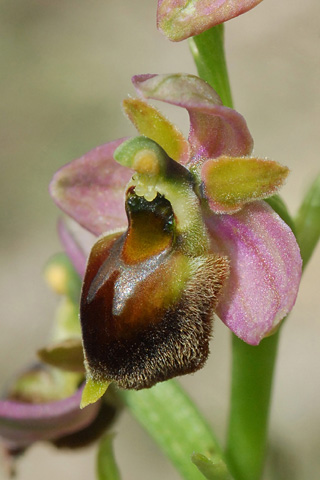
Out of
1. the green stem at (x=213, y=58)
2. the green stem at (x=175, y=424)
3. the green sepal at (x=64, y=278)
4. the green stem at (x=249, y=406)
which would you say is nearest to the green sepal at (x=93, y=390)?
the green stem at (x=249, y=406)

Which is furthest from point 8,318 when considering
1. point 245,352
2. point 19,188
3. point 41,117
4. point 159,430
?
point 245,352

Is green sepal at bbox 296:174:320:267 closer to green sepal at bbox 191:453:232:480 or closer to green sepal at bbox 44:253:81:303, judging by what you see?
green sepal at bbox 191:453:232:480

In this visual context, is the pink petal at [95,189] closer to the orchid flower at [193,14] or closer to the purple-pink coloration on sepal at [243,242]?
the purple-pink coloration on sepal at [243,242]

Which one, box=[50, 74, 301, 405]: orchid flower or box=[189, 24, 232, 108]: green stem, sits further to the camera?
box=[189, 24, 232, 108]: green stem

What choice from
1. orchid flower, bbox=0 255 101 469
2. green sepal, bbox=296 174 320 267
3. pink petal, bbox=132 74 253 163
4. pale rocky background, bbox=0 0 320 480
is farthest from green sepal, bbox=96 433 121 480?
pale rocky background, bbox=0 0 320 480

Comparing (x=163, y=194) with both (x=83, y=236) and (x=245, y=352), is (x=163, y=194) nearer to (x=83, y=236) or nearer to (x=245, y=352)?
(x=245, y=352)

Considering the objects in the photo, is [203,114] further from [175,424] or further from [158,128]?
[175,424]

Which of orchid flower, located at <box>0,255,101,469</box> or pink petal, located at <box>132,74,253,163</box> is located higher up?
pink petal, located at <box>132,74,253,163</box>
